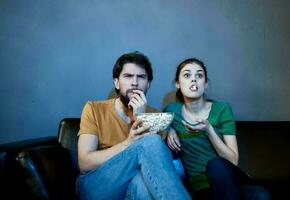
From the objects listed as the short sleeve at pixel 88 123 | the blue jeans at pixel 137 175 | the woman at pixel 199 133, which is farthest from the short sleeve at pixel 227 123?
the short sleeve at pixel 88 123

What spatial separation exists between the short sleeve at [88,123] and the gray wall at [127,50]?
529 mm

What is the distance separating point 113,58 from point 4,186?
1118mm

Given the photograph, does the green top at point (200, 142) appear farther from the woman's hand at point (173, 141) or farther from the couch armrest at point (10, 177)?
the couch armrest at point (10, 177)

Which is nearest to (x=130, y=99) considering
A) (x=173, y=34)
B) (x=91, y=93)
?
(x=91, y=93)

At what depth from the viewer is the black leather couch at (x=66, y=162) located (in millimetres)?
1258

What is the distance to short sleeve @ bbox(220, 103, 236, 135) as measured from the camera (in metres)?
1.66

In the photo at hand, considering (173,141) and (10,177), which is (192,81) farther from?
(10,177)

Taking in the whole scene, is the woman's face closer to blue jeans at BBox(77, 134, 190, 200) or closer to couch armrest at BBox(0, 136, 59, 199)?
blue jeans at BBox(77, 134, 190, 200)

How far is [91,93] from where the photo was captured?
2.16m

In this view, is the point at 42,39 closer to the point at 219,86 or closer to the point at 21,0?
the point at 21,0

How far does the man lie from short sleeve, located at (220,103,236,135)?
0.43 metres

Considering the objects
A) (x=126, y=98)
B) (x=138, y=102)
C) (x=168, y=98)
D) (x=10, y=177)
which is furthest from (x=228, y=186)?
(x=168, y=98)

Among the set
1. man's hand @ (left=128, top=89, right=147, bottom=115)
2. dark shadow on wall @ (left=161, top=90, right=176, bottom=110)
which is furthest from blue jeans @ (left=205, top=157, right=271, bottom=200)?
dark shadow on wall @ (left=161, top=90, right=176, bottom=110)

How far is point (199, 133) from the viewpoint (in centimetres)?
168
